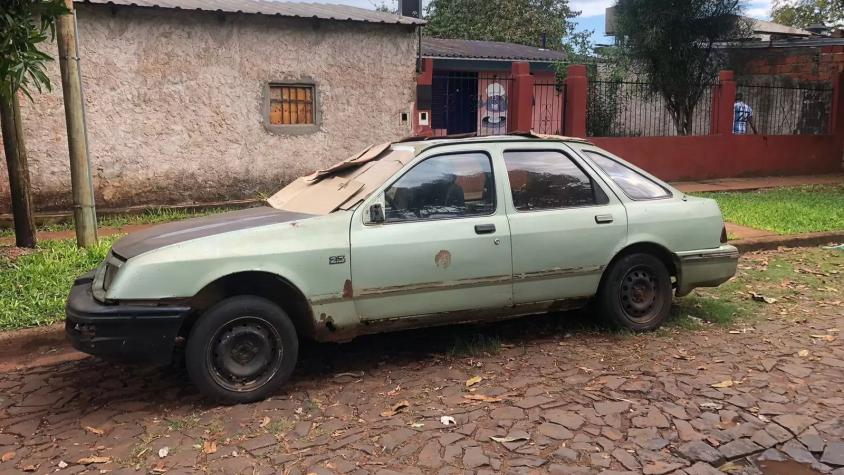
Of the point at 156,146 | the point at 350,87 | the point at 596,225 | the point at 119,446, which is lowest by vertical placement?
the point at 119,446

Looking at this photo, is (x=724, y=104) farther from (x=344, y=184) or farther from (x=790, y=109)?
(x=344, y=184)

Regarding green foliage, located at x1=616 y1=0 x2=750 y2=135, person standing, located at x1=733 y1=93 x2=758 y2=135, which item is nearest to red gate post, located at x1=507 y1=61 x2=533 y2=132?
green foliage, located at x1=616 y1=0 x2=750 y2=135

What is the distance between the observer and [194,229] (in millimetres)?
4570

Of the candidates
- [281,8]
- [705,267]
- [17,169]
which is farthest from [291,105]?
[705,267]

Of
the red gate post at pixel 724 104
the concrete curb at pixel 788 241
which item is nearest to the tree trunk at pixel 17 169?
the concrete curb at pixel 788 241

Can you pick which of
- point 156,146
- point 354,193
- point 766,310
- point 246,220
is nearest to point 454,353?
point 354,193

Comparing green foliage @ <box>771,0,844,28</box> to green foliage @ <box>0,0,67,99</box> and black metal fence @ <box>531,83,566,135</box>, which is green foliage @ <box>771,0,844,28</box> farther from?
green foliage @ <box>0,0,67,99</box>

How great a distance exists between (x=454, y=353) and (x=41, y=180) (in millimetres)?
7301

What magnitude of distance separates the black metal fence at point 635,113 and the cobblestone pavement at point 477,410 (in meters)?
11.4

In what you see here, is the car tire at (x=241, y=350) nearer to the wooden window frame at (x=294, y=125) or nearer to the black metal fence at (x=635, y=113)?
the wooden window frame at (x=294, y=125)

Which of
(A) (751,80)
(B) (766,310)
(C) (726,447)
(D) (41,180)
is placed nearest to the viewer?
(C) (726,447)

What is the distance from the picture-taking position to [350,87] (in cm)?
1161

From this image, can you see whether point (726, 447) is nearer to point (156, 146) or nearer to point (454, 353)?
point (454, 353)

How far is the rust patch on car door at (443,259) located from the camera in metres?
4.69
